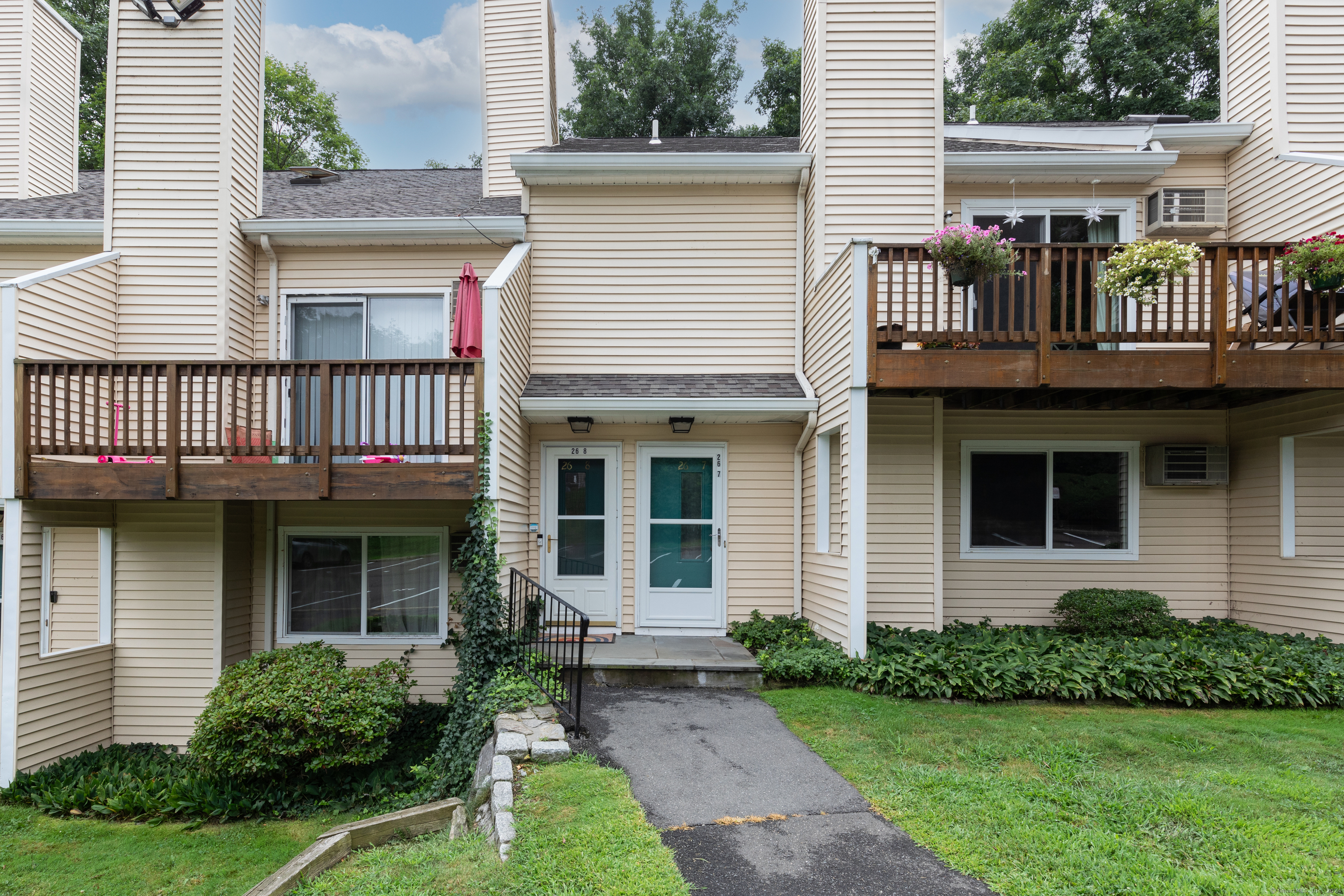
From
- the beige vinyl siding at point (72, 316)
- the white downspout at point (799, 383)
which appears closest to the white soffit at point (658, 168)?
the white downspout at point (799, 383)

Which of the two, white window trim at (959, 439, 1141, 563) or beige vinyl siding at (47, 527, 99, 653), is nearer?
beige vinyl siding at (47, 527, 99, 653)

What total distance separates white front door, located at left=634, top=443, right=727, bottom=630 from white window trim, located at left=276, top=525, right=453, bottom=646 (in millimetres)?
2118

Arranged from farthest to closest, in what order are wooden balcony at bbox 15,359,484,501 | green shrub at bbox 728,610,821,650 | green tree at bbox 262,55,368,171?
green tree at bbox 262,55,368,171 → green shrub at bbox 728,610,821,650 → wooden balcony at bbox 15,359,484,501

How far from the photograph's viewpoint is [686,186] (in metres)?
7.93

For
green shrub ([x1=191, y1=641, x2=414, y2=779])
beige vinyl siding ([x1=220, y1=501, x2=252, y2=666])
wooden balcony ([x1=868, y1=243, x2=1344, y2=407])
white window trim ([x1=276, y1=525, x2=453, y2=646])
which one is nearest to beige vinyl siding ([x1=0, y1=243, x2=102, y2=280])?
beige vinyl siding ([x1=220, y1=501, x2=252, y2=666])

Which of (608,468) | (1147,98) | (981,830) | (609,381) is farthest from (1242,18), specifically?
(1147,98)

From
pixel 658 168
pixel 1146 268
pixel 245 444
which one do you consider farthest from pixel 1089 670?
pixel 245 444

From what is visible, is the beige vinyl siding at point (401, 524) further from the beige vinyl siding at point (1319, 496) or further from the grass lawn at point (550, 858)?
the beige vinyl siding at point (1319, 496)

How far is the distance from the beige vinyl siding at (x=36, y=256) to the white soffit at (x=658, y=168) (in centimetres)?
501

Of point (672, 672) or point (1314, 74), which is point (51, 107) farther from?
point (1314, 74)

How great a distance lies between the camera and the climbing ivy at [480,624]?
561 centimetres

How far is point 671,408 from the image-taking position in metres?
6.93

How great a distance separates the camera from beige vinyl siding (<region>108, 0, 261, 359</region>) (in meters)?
7.16

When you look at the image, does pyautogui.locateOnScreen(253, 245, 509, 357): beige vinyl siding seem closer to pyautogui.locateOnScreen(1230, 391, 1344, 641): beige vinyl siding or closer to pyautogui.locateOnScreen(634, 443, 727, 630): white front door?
pyautogui.locateOnScreen(634, 443, 727, 630): white front door
